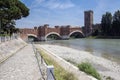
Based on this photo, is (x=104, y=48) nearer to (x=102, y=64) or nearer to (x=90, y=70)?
(x=102, y=64)

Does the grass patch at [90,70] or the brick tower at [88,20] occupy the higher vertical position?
the brick tower at [88,20]

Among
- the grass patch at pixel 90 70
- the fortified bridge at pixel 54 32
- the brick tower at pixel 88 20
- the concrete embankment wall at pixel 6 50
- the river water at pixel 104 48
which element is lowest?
the river water at pixel 104 48

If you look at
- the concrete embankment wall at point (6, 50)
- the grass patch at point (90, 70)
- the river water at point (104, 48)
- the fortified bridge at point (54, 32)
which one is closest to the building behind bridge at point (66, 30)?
the fortified bridge at point (54, 32)

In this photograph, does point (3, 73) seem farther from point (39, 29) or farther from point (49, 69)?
point (39, 29)

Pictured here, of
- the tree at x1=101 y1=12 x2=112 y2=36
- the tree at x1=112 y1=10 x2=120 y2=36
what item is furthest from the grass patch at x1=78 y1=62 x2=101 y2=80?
the tree at x1=101 y1=12 x2=112 y2=36

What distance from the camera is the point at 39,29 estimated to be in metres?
134

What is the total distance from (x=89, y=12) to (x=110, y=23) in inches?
1795

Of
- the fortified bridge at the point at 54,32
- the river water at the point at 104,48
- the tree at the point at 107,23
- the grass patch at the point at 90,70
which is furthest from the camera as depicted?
the fortified bridge at the point at 54,32

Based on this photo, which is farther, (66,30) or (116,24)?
(66,30)

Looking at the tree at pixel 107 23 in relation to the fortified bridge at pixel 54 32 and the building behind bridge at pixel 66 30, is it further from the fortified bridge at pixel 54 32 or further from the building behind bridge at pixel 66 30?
the fortified bridge at pixel 54 32

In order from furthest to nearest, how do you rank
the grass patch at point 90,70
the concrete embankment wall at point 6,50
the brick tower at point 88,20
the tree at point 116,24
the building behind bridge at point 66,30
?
the brick tower at point 88,20 → the building behind bridge at point 66,30 → the tree at point 116,24 → the concrete embankment wall at point 6,50 → the grass patch at point 90,70

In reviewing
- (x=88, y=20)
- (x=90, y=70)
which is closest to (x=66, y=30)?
(x=88, y=20)

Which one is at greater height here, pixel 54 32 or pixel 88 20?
pixel 88 20

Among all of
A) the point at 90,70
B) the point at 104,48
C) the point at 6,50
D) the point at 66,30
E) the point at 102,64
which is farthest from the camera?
the point at 66,30
